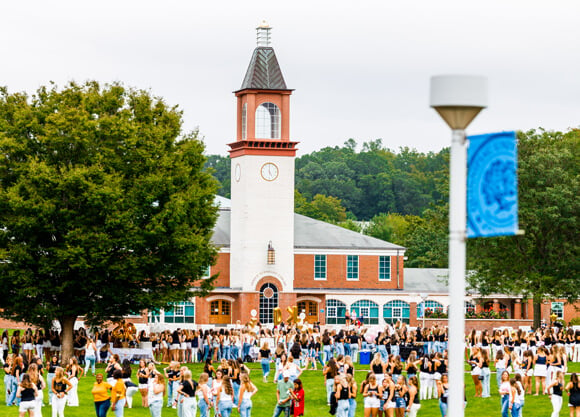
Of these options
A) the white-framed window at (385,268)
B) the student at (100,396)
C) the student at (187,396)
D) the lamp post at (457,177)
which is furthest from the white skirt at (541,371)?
the white-framed window at (385,268)

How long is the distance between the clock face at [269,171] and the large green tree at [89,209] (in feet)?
63.6

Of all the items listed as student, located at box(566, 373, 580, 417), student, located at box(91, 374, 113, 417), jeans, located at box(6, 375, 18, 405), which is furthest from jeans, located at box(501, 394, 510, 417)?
jeans, located at box(6, 375, 18, 405)

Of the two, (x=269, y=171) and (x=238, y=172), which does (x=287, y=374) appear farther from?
(x=238, y=172)

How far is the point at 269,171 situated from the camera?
6569cm

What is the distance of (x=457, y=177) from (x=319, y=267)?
56.0 meters

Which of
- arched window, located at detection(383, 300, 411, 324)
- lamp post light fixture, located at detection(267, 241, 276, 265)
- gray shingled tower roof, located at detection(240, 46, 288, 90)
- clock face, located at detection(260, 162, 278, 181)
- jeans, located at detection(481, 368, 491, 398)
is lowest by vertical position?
jeans, located at detection(481, 368, 491, 398)

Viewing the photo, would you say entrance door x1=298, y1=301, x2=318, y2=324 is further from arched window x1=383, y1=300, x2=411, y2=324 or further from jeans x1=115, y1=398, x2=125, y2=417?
jeans x1=115, y1=398, x2=125, y2=417

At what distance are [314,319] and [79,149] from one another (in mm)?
27170

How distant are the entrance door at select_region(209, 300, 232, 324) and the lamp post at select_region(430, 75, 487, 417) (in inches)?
2138

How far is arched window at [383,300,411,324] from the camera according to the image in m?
68.6

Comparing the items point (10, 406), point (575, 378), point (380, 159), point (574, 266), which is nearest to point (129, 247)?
point (10, 406)

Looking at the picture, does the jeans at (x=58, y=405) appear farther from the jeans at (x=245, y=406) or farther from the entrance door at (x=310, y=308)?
the entrance door at (x=310, y=308)

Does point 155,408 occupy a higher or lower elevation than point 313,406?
higher

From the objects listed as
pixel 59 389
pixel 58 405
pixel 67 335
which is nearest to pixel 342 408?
pixel 59 389
